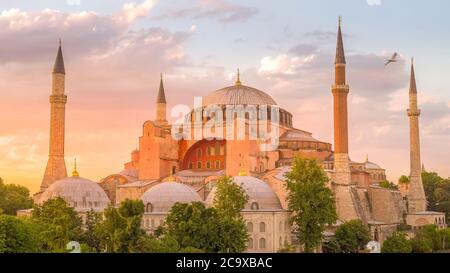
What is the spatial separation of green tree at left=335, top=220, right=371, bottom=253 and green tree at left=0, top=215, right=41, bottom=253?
1250 cm

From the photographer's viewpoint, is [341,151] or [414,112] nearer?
[341,151]

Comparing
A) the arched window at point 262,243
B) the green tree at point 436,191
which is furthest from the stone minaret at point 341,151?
the green tree at point 436,191

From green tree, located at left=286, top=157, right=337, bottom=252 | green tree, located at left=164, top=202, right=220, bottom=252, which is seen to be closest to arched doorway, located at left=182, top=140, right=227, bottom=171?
green tree, located at left=286, top=157, right=337, bottom=252

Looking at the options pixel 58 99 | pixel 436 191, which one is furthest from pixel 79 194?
pixel 436 191

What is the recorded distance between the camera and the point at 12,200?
1438 inches

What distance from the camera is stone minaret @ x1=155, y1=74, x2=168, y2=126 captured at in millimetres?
39438

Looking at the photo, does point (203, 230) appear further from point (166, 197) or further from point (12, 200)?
point (12, 200)

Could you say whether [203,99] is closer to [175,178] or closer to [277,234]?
[175,178]

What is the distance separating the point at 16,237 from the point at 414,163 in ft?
81.5

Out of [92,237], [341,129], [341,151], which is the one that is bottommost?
[92,237]

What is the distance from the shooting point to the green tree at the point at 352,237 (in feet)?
89.5

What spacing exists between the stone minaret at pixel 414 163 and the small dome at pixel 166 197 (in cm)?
1536

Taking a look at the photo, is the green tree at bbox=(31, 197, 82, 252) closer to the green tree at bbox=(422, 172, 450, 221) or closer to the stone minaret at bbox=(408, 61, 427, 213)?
the stone minaret at bbox=(408, 61, 427, 213)
